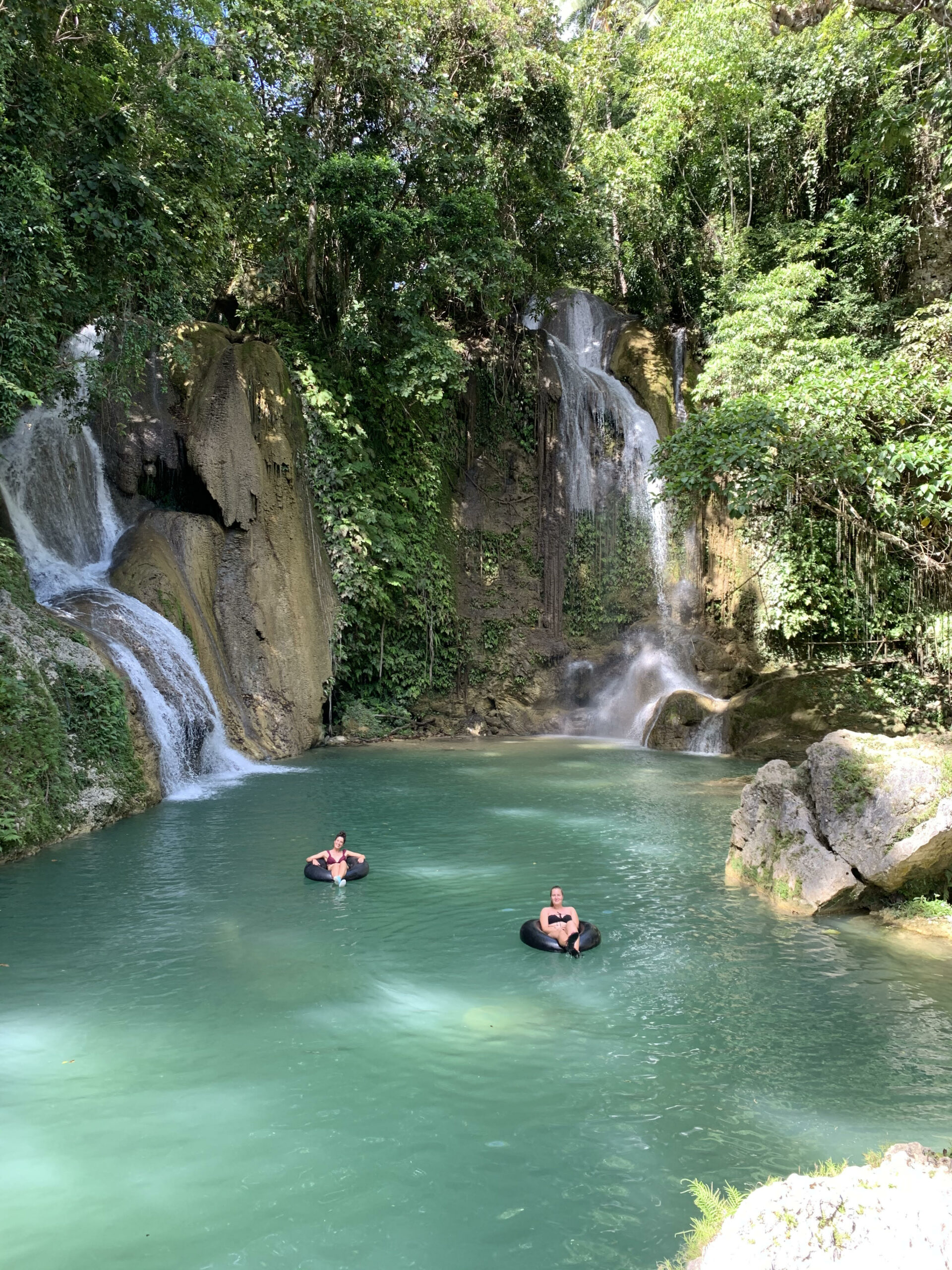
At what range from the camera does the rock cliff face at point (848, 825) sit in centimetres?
739

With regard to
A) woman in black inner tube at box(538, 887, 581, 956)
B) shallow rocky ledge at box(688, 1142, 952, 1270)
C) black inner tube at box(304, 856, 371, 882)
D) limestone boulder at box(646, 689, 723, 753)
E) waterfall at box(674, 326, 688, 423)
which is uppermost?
waterfall at box(674, 326, 688, 423)

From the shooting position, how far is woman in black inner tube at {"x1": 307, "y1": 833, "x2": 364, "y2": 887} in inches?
329

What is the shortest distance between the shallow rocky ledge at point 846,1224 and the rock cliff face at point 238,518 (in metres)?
13.2

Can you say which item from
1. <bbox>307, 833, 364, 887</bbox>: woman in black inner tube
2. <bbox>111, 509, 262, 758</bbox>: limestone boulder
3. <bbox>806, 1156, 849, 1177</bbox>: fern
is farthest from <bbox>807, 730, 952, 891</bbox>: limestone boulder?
<bbox>111, 509, 262, 758</bbox>: limestone boulder

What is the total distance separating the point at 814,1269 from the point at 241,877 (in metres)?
7.01

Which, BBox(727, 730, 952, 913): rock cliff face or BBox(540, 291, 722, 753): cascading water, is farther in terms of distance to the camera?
BBox(540, 291, 722, 753): cascading water

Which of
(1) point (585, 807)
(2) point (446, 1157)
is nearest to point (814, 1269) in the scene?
(2) point (446, 1157)

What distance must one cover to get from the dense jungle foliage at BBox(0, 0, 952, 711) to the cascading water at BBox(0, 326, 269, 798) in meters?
1.48

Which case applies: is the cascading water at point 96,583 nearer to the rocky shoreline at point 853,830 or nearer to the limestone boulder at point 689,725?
the rocky shoreline at point 853,830

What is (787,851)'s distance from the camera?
811cm

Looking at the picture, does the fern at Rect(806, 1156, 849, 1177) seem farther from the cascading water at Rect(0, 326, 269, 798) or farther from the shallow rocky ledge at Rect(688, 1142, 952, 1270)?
the cascading water at Rect(0, 326, 269, 798)

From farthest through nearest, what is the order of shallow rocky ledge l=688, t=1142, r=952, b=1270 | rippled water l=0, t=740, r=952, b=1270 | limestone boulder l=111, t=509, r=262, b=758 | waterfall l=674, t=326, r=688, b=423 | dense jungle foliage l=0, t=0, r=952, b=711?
waterfall l=674, t=326, r=688, b=423
limestone boulder l=111, t=509, r=262, b=758
dense jungle foliage l=0, t=0, r=952, b=711
rippled water l=0, t=740, r=952, b=1270
shallow rocky ledge l=688, t=1142, r=952, b=1270

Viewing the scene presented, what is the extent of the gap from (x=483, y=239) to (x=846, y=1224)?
1842 centimetres

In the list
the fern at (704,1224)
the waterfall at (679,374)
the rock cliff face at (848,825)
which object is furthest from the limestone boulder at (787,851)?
the waterfall at (679,374)
